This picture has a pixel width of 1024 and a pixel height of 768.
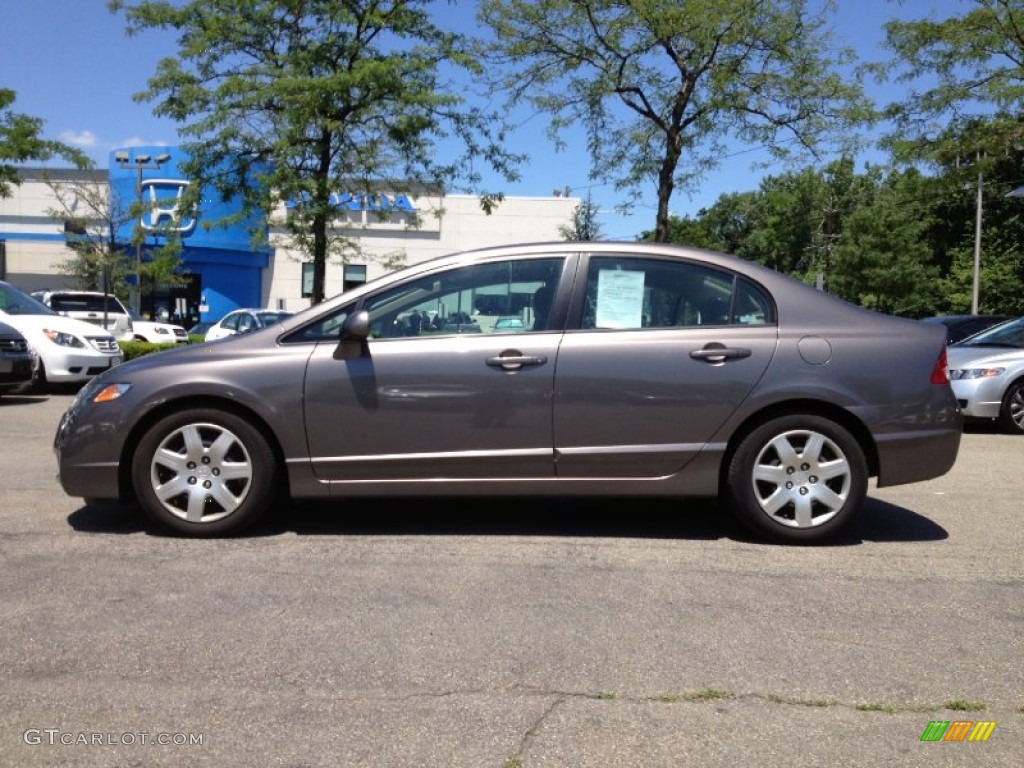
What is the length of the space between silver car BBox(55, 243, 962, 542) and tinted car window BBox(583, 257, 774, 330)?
0.06m

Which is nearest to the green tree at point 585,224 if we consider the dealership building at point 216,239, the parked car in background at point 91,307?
the dealership building at point 216,239

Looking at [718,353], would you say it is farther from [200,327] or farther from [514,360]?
[200,327]

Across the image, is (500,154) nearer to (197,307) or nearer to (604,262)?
(604,262)

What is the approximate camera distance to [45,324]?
12.8m

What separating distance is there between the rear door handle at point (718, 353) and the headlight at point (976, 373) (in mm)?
6631

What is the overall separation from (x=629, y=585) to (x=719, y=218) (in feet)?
234

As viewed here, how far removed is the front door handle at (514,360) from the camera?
5.01 m

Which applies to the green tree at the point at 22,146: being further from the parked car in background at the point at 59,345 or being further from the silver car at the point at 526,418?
the silver car at the point at 526,418

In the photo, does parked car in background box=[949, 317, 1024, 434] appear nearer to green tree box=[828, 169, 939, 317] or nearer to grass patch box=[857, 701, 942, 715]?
grass patch box=[857, 701, 942, 715]

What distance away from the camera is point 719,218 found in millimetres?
72625

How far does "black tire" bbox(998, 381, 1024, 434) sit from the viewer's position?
10484 millimetres

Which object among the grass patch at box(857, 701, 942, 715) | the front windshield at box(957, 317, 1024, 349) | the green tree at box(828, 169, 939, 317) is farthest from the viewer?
the green tree at box(828, 169, 939, 317)

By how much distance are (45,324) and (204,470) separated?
30.1ft

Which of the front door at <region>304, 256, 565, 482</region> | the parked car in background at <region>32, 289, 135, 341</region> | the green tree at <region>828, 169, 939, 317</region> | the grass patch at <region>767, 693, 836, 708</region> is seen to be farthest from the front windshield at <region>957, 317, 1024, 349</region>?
the green tree at <region>828, 169, 939, 317</region>
